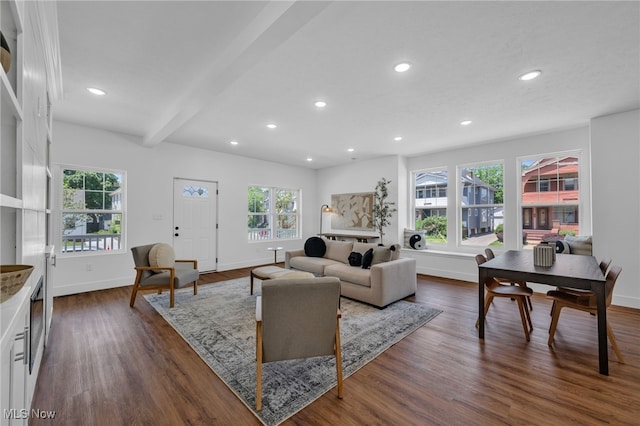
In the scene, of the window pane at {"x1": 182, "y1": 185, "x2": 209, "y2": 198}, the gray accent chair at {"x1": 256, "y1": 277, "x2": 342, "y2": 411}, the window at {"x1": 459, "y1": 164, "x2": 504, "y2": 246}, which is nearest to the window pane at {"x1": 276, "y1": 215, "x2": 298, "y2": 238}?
the window pane at {"x1": 182, "y1": 185, "x2": 209, "y2": 198}

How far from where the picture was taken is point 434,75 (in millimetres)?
2732

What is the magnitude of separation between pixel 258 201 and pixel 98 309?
3.91m

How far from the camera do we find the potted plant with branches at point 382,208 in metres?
6.32

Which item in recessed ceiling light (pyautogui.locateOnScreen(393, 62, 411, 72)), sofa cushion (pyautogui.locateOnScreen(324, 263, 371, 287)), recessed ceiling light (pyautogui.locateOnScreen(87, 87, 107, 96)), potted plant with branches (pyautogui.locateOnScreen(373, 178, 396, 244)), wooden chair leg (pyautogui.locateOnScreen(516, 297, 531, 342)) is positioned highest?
recessed ceiling light (pyautogui.locateOnScreen(87, 87, 107, 96))

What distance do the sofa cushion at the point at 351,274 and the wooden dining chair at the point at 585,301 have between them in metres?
1.96

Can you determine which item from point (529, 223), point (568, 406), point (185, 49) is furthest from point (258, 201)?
point (568, 406)

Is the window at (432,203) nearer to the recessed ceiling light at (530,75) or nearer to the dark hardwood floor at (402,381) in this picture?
the dark hardwood floor at (402,381)

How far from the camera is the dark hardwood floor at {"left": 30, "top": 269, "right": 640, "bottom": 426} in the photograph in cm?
175

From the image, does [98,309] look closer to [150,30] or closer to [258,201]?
[150,30]

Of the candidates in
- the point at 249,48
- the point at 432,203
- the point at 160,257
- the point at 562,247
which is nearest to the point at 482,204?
the point at 432,203

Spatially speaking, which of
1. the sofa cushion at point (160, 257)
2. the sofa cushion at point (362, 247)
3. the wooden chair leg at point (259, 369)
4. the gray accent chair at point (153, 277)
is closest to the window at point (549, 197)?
the sofa cushion at point (362, 247)

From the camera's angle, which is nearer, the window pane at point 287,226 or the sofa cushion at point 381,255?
the sofa cushion at point 381,255

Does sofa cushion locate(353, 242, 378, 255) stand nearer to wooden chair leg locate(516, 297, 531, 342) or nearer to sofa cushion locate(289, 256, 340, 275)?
sofa cushion locate(289, 256, 340, 275)

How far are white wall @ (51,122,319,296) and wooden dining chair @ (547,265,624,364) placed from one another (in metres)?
5.57
